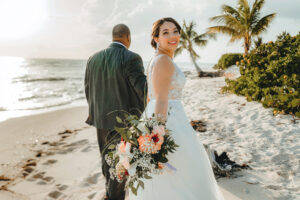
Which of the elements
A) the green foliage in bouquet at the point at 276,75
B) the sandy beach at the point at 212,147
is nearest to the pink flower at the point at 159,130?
the sandy beach at the point at 212,147

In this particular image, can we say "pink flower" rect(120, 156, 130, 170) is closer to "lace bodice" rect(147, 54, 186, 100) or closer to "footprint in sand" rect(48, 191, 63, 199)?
"lace bodice" rect(147, 54, 186, 100)

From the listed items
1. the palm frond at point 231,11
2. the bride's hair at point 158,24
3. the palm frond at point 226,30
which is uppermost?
the palm frond at point 231,11

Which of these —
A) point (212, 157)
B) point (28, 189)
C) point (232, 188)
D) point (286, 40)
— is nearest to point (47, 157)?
point (28, 189)

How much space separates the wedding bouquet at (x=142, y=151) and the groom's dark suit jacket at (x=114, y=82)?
97cm

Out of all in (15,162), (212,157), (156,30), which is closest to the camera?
(156,30)

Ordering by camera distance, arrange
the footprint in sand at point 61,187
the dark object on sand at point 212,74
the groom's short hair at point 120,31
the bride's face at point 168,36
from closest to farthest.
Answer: the bride's face at point 168,36 → the groom's short hair at point 120,31 → the footprint in sand at point 61,187 → the dark object on sand at point 212,74

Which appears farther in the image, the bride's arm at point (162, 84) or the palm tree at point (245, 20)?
the palm tree at point (245, 20)

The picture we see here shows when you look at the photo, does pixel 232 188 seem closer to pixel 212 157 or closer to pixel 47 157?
pixel 212 157

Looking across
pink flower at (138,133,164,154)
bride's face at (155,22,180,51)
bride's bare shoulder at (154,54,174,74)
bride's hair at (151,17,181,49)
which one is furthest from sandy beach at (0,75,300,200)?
bride's hair at (151,17,181,49)

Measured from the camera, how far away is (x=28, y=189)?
11.8 feet

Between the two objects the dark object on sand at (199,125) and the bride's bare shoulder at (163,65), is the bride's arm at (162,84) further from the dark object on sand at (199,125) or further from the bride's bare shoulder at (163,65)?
the dark object on sand at (199,125)

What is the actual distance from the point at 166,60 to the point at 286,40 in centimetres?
600

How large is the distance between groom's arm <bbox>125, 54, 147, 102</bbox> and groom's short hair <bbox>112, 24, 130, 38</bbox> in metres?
0.43

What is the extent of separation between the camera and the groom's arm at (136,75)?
2.58 meters
